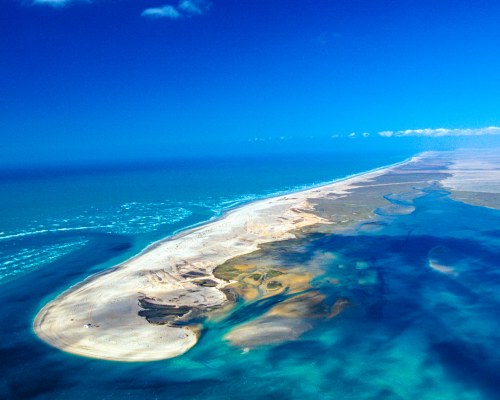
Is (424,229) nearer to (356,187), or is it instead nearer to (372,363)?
(372,363)

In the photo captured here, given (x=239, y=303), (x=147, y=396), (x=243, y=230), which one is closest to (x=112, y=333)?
(x=147, y=396)

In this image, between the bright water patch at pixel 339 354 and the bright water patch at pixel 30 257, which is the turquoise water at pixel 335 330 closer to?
the bright water patch at pixel 339 354

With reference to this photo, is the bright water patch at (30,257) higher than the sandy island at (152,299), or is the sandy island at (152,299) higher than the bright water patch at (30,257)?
the bright water patch at (30,257)

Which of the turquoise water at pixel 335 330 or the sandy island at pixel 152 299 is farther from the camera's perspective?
the sandy island at pixel 152 299

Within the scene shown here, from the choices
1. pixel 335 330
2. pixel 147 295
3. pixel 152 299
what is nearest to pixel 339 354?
pixel 335 330

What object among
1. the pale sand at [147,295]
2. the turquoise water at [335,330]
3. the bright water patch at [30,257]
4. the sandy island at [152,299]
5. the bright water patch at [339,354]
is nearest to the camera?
the bright water patch at [339,354]

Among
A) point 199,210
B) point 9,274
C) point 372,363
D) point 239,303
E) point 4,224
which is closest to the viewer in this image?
point 372,363

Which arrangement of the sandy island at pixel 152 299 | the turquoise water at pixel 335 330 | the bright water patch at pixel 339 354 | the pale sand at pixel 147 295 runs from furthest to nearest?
the sandy island at pixel 152 299, the pale sand at pixel 147 295, the turquoise water at pixel 335 330, the bright water patch at pixel 339 354

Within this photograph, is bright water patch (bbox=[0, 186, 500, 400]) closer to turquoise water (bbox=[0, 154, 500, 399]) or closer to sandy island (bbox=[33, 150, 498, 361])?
turquoise water (bbox=[0, 154, 500, 399])

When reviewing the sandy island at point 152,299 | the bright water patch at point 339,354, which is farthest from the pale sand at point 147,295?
the bright water patch at point 339,354
